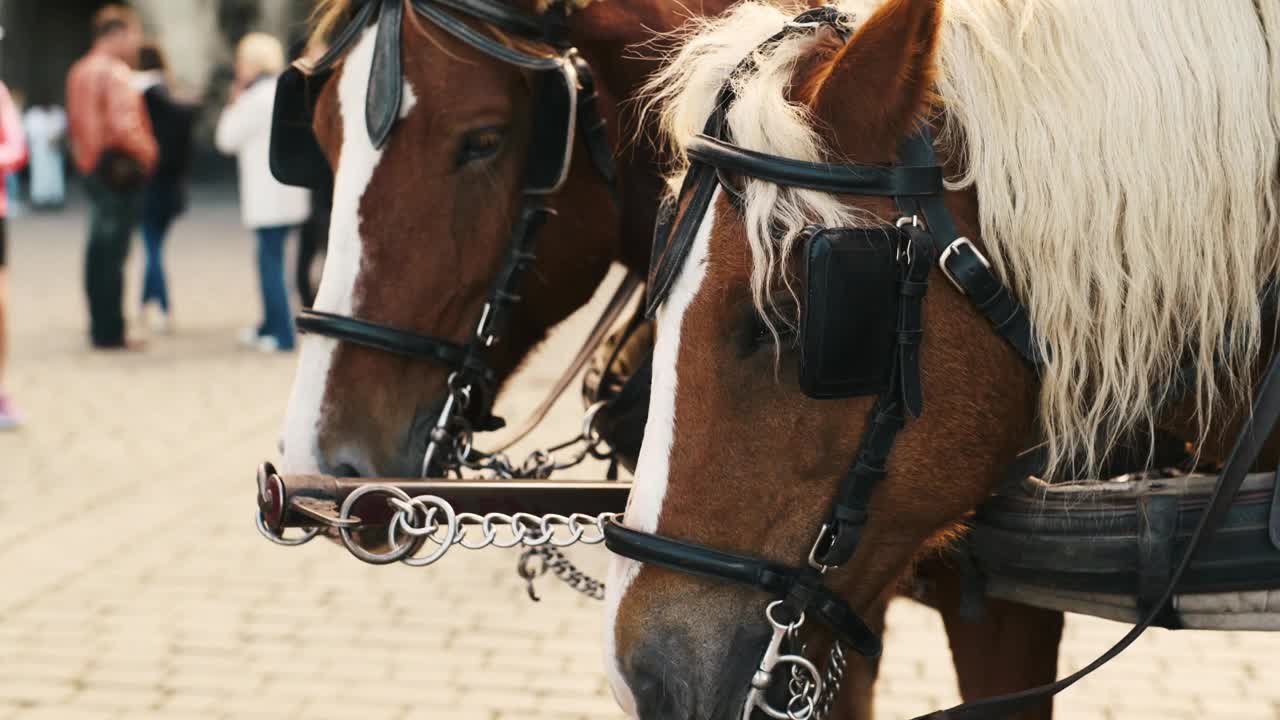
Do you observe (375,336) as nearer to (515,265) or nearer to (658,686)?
(515,265)

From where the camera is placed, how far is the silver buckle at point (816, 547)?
1614 millimetres

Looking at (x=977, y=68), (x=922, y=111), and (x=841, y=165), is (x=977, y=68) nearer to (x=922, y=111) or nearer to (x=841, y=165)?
(x=922, y=111)

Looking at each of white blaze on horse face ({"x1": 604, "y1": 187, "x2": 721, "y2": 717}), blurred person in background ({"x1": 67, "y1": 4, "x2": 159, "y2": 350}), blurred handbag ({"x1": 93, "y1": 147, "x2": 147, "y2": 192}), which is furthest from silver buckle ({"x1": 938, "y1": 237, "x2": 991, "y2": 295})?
blurred handbag ({"x1": 93, "y1": 147, "x2": 147, "y2": 192})

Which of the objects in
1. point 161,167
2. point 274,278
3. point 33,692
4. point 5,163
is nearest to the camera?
point 33,692

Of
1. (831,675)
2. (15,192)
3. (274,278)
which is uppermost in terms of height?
(831,675)

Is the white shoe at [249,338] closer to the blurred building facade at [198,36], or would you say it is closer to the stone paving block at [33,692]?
the stone paving block at [33,692]

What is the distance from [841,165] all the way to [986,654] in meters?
1.05

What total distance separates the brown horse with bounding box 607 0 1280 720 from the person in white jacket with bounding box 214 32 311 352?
7641 millimetres

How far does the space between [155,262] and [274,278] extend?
4.32ft

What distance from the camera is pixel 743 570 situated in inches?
62.7

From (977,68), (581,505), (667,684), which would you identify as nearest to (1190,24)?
(977,68)

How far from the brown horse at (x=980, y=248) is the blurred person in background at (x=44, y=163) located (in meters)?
20.5

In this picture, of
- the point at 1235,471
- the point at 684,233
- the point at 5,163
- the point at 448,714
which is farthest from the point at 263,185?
the point at 1235,471

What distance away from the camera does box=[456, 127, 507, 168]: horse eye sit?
254cm
